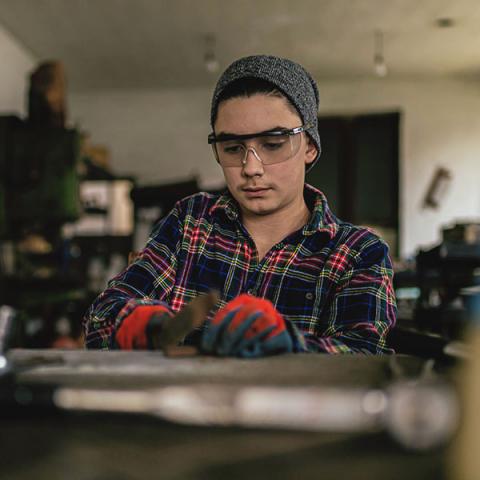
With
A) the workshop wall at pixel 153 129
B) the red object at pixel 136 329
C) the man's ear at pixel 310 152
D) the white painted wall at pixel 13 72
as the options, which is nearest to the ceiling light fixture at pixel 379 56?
the workshop wall at pixel 153 129

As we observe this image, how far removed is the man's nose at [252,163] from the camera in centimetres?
114

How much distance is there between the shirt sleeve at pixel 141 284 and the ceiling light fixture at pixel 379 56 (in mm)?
4462

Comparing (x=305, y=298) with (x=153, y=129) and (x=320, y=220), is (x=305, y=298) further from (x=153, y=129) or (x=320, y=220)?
(x=153, y=129)

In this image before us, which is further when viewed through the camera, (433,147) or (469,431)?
(433,147)

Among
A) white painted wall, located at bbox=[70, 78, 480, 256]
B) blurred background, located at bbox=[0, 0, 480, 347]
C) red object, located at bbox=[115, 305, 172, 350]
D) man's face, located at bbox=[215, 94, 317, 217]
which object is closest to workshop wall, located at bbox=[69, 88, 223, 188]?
blurred background, located at bbox=[0, 0, 480, 347]

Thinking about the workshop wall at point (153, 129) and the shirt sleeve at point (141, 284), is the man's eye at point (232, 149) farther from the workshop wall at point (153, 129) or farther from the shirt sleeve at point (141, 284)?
the workshop wall at point (153, 129)

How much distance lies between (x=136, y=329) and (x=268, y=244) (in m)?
0.49

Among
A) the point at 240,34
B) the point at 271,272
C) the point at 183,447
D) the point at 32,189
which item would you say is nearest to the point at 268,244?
the point at 271,272

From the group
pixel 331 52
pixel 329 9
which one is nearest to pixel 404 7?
pixel 329 9

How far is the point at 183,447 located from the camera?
0.45 m

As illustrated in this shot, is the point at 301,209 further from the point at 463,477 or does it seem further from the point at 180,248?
the point at 463,477

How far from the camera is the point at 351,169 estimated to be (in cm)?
656

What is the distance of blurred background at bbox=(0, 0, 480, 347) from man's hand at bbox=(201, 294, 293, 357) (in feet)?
5.47

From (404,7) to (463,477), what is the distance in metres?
4.84
